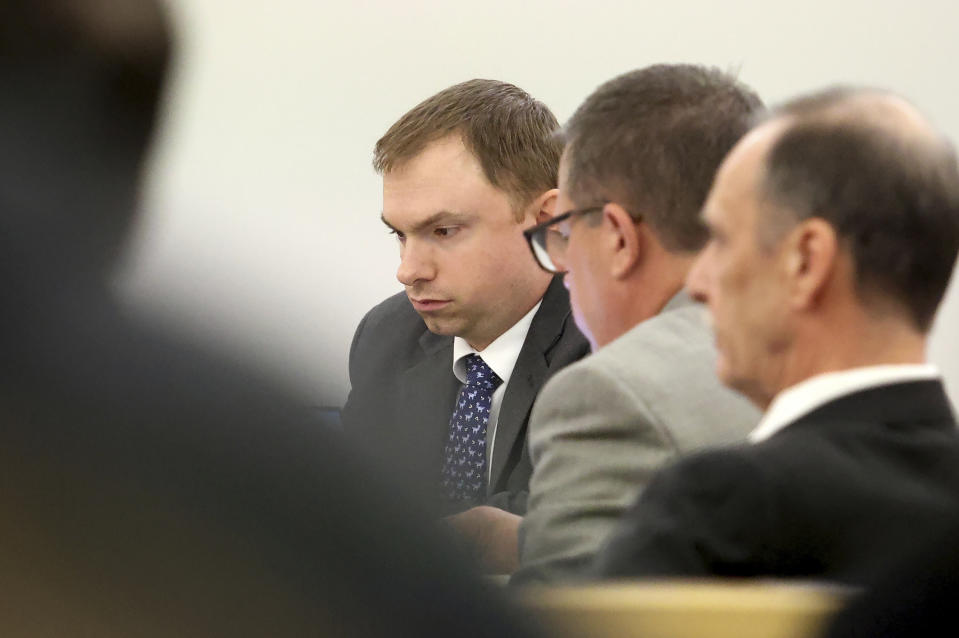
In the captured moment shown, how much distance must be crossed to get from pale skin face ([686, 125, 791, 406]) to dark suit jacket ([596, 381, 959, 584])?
18 cm

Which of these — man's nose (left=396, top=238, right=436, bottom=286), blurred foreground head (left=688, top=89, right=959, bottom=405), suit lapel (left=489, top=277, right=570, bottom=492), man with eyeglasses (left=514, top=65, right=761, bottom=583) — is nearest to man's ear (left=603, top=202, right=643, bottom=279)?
man with eyeglasses (left=514, top=65, right=761, bottom=583)

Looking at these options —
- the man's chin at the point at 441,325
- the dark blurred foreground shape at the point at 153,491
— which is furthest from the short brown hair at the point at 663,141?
the dark blurred foreground shape at the point at 153,491

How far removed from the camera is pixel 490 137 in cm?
322

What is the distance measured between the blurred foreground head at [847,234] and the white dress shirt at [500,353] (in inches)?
60.4

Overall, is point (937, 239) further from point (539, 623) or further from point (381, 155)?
point (381, 155)

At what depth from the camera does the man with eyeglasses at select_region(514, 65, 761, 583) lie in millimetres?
1658

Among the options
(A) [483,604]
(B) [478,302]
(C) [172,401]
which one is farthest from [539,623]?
(B) [478,302]

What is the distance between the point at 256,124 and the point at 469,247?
2.04 meters

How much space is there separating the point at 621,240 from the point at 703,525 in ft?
2.96

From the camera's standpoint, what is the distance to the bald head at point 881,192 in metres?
1.36

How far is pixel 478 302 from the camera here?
10.1 ft

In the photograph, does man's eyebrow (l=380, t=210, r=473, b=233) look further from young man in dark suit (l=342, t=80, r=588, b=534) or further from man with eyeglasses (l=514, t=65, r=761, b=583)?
man with eyeglasses (l=514, t=65, r=761, b=583)

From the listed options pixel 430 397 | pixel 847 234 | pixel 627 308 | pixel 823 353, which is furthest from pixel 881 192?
pixel 430 397

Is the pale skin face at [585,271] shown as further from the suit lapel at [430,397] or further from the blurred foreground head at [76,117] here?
the blurred foreground head at [76,117]
